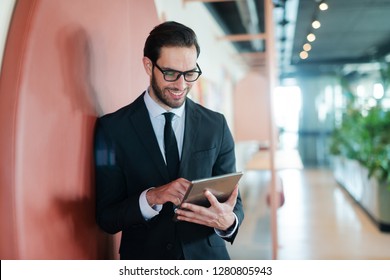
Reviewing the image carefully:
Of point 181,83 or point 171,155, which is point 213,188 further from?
point 181,83

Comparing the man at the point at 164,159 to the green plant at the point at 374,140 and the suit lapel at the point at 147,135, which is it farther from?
the green plant at the point at 374,140

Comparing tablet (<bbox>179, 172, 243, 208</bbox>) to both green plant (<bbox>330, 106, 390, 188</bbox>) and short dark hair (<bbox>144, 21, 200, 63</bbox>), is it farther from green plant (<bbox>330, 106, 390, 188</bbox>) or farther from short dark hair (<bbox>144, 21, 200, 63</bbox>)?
green plant (<bbox>330, 106, 390, 188</bbox>)

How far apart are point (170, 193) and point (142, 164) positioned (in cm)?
14

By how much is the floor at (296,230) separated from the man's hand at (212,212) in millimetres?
198

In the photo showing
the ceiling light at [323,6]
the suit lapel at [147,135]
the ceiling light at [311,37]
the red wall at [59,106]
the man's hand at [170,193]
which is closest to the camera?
the red wall at [59,106]

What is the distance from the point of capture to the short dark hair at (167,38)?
44.3 inches

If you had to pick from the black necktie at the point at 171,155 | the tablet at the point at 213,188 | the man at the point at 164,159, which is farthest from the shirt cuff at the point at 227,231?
the black necktie at the point at 171,155

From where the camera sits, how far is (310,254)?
7.21ft

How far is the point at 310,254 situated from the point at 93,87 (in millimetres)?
1517

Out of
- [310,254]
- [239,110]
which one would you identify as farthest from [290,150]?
[310,254]

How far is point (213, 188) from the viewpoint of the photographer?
107cm

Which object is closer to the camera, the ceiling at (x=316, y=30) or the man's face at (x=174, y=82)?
the man's face at (x=174, y=82)

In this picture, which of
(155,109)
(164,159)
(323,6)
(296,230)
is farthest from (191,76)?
(296,230)
